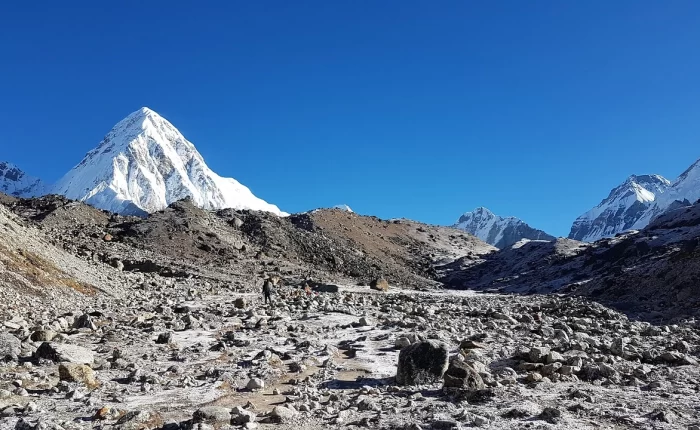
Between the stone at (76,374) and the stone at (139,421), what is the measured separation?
2.52 m

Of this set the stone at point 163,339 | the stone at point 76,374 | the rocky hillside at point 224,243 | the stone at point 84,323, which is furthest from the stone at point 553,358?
the rocky hillside at point 224,243

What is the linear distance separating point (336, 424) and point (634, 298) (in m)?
36.7

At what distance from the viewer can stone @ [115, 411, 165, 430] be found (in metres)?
8.49

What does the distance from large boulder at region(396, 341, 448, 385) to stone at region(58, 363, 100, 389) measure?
609cm

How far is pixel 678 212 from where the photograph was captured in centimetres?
9288

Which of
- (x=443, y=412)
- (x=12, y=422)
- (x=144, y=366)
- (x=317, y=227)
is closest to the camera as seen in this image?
(x=12, y=422)

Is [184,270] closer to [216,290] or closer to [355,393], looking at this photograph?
[216,290]

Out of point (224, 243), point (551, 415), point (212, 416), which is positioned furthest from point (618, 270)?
point (212, 416)

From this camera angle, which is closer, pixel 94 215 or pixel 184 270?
pixel 184 270

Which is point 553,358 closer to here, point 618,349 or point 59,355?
point 618,349

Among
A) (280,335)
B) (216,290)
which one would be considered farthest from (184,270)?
(280,335)

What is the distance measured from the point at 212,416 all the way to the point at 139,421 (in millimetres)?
1164

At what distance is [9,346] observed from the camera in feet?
42.3

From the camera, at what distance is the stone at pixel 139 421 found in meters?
8.49
